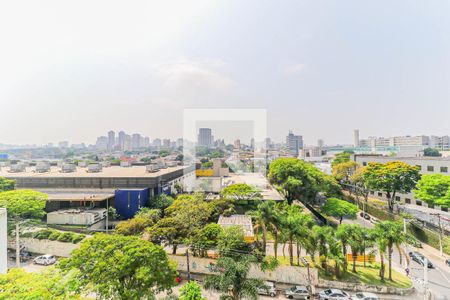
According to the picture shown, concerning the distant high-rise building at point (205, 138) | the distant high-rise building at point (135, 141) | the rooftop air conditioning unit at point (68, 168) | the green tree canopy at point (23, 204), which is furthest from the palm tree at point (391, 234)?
the distant high-rise building at point (135, 141)

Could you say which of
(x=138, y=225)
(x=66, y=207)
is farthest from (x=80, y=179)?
(x=138, y=225)

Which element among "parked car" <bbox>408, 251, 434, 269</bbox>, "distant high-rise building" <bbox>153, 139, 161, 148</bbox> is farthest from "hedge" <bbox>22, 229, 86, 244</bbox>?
"distant high-rise building" <bbox>153, 139, 161, 148</bbox>

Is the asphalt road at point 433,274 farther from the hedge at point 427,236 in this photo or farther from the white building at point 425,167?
the white building at point 425,167

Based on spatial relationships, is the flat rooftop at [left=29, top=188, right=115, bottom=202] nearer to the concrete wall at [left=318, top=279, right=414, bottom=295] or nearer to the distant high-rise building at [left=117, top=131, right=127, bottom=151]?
the concrete wall at [left=318, top=279, right=414, bottom=295]

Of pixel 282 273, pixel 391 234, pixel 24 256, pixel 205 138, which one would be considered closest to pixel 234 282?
pixel 282 273

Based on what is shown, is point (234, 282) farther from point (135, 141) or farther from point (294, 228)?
point (135, 141)

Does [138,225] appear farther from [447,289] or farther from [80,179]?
[447,289]
